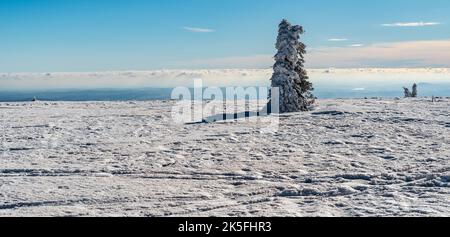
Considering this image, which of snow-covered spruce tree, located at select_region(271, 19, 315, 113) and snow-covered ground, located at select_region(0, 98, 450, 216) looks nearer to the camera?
snow-covered ground, located at select_region(0, 98, 450, 216)

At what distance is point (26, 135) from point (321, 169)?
14.3 meters

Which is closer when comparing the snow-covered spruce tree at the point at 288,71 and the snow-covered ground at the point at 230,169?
the snow-covered ground at the point at 230,169

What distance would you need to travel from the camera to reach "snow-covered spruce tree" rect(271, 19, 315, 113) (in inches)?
1179

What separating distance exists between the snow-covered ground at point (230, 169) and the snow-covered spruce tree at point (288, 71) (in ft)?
21.5

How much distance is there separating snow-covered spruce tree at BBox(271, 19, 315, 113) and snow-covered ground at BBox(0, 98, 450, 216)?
Result: 6567 millimetres

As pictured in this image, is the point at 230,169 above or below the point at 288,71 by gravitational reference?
below

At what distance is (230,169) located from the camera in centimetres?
1333

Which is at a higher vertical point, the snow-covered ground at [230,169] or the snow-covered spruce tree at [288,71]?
the snow-covered spruce tree at [288,71]

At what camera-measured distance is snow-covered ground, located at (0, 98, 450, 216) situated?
969 centimetres

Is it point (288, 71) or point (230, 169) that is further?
point (288, 71)

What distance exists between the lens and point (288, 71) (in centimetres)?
3027

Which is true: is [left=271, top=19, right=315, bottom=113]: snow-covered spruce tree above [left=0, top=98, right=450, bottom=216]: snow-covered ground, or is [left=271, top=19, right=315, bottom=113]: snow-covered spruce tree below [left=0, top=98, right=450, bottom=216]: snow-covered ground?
above

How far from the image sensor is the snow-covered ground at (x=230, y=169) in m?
9.69

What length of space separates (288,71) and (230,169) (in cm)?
1805
